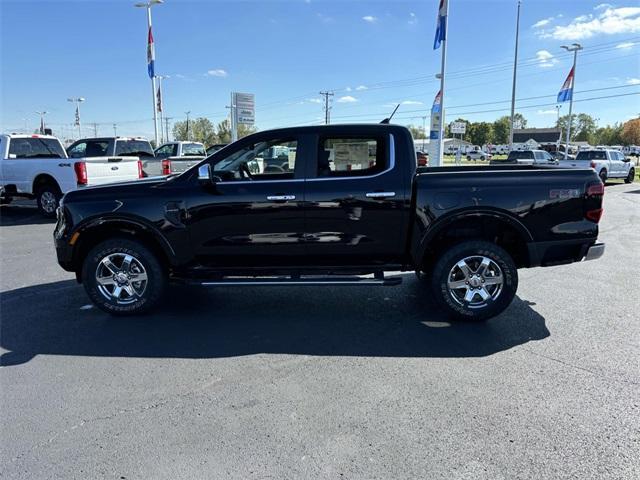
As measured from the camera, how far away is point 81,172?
10.6 meters

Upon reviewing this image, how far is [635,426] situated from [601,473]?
2.16ft

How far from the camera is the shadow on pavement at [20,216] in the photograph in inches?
439

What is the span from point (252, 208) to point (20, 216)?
1066cm

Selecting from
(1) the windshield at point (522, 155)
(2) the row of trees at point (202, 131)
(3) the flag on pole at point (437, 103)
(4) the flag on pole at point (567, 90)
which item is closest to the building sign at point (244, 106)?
(3) the flag on pole at point (437, 103)

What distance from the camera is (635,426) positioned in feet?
9.46

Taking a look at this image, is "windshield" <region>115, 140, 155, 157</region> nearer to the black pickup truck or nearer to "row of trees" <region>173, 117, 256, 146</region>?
the black pickup truck

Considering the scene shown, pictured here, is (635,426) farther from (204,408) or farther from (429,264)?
(204,408)

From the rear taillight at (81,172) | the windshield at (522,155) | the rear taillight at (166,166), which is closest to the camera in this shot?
the rear taillight at (81,172)

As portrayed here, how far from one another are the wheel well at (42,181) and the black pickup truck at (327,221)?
7816 millimetres

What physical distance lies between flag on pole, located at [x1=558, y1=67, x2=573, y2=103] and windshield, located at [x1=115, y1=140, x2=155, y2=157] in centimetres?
2967

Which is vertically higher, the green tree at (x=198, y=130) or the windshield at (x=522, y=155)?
the green tree at (x=198, y=130)

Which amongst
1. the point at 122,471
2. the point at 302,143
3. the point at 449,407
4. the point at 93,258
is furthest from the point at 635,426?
the point at 93,258

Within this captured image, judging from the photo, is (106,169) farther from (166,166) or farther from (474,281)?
(474,281)

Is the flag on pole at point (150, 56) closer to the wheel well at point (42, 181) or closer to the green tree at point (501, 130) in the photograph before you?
the wheel well at point (42, 181)
